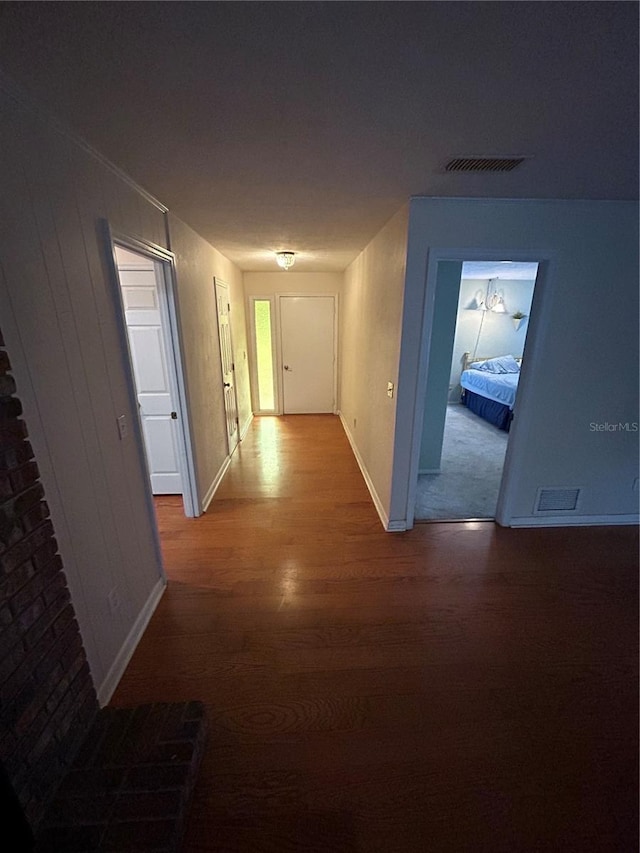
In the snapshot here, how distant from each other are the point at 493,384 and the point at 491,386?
5 centimetres

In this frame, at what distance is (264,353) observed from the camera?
546 cm

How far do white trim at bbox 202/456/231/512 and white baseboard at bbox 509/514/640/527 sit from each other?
255cm

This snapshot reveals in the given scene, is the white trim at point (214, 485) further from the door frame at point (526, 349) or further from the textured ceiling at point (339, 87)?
the textured ceiling at point (339, 87)

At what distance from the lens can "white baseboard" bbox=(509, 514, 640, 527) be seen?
2598 mm

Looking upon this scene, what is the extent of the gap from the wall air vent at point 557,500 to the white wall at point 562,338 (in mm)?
59

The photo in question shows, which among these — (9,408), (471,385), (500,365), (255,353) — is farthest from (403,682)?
(500,365)

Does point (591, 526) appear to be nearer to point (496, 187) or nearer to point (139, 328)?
point (496, 187)

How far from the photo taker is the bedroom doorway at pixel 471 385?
3.02 m

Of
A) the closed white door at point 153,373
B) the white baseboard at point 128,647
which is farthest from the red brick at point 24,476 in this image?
the closed white door at point 153,373

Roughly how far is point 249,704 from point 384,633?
2.40 feet

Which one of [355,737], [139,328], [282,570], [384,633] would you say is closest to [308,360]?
[139,328]

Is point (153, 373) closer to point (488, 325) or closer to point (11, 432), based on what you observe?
point (11, 432)

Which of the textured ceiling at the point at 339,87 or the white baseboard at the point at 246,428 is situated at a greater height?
the textured ceiling at the point at 339,87

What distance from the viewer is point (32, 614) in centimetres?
103
